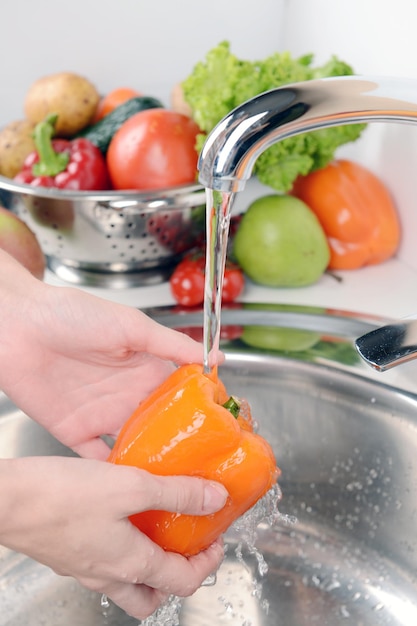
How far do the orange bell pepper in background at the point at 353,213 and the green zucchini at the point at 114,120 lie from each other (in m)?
0.26

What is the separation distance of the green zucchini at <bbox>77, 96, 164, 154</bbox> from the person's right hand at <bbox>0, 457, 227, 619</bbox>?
26.1 inches

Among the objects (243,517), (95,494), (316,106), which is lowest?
(243,517)

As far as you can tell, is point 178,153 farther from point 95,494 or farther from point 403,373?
point 95,494

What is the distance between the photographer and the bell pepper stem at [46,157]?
108 cm

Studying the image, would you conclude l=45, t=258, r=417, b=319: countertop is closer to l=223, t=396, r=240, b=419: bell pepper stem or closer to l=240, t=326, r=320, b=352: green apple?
l=240, t=326, r=320, b=352: green apple

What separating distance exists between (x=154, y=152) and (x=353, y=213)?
0.27m

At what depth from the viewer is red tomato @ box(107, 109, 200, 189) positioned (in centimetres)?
105

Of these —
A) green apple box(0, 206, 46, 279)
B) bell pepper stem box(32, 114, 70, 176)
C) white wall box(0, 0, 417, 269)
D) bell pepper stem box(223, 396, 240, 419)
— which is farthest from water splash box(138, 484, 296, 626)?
white wall box(0, 0, 417, 269)

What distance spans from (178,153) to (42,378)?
401 mm

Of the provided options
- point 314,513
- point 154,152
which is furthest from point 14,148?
point 314,513

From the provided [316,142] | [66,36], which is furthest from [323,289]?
[66,36]

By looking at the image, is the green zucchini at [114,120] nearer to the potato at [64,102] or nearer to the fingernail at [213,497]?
the potato at [64,102]

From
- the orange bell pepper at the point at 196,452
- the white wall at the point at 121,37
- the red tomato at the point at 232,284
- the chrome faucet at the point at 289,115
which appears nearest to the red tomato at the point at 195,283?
the red tomato at the point at 232,284

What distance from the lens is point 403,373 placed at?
0.86 m
